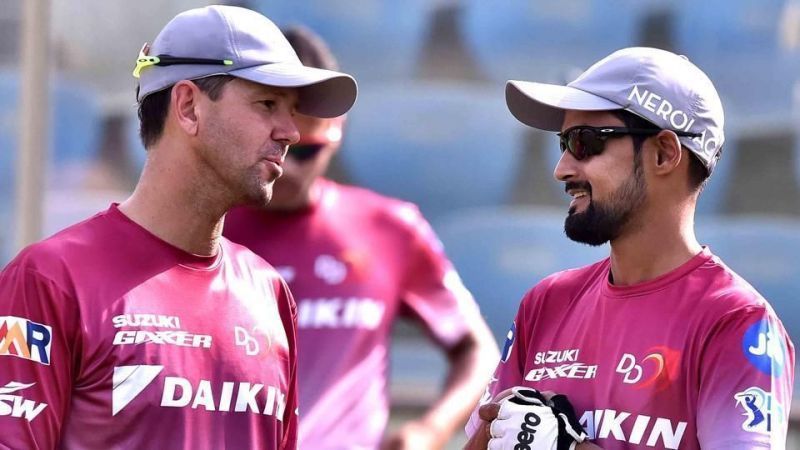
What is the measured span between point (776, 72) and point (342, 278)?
2214 mm

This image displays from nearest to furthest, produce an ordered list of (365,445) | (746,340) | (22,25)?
1. (746,340)
2. (365,445)
3. (22,25)

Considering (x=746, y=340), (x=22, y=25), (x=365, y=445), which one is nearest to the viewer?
(x=746, y=340)

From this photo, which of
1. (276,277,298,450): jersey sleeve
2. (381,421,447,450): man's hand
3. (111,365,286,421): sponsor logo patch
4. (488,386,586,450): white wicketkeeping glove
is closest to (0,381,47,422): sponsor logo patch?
(111,365,286,421): sponsor logo patch

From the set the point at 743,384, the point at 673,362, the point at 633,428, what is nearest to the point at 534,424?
the point at 633,428

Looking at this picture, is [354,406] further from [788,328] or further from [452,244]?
[788,328]

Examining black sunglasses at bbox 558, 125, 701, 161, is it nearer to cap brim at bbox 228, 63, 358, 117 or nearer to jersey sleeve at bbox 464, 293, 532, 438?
jersey sleeve at bbox 464, 293, 532, 438

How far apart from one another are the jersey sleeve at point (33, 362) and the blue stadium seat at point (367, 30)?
10.9 ft

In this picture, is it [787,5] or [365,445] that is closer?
[365,445]

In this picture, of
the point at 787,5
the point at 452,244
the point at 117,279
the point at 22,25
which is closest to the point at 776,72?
the point at 787,5

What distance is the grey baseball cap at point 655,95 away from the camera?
2982 millimetres

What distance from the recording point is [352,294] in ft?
14.4

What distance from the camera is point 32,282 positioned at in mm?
2754

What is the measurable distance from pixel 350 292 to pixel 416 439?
1.59 ft

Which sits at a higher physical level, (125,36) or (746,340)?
(125,36)
